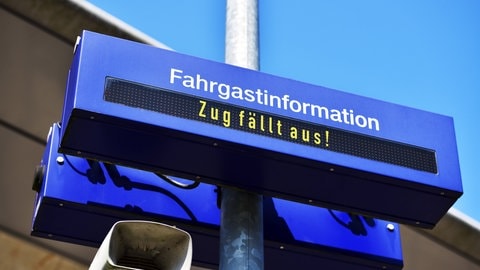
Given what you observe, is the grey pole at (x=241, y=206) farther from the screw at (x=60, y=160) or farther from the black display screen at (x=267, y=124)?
the screw at (x=60, y=160)

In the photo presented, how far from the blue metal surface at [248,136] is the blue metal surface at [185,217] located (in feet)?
1.70

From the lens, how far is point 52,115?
7703mm

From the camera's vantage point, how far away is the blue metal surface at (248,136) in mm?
4297

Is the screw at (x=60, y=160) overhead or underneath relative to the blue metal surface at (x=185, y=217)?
overhead

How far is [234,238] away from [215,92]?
26.9 inches

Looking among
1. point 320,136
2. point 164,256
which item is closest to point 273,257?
point 320,136

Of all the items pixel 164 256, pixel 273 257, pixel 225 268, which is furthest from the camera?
pixel 273 257

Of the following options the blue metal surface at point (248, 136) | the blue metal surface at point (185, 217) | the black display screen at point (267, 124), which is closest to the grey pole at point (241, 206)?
the blue metal surface at point (248, 136)

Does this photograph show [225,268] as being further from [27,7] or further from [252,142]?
[27,7]

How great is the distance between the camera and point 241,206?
4543 millimetres

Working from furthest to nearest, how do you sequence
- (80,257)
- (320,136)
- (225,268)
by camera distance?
1. (80,257)
2. (320,136)
3. (225,268)

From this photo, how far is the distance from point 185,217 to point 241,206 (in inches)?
24.0

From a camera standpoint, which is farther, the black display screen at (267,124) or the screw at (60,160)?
the screw at (60,160)

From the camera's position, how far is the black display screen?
14.2ft
